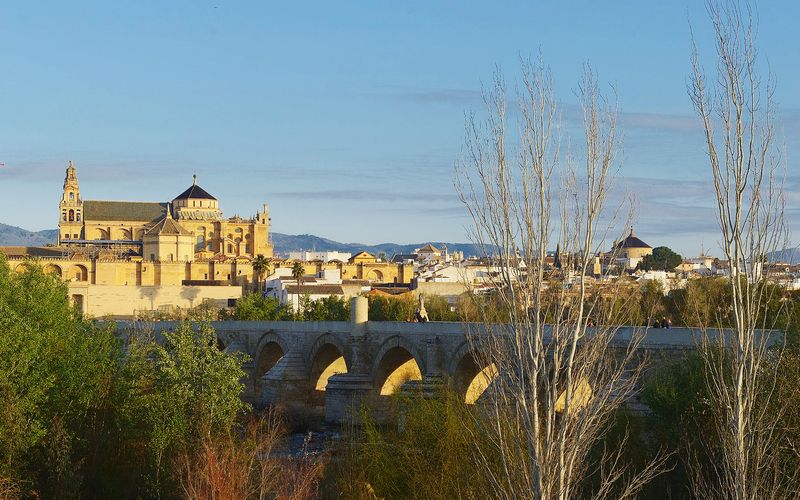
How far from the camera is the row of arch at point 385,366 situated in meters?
33.4

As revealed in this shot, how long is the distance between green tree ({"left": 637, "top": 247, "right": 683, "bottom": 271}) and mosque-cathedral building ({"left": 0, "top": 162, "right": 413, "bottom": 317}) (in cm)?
2251

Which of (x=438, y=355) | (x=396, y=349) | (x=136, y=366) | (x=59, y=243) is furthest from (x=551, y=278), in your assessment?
(x=59, y=243)

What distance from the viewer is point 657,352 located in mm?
25297

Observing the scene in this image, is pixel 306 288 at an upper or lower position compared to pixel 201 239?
lower

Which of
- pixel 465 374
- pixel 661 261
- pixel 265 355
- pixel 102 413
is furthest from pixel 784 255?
pixel 661 261

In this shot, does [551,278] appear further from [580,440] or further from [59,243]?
[59,243]

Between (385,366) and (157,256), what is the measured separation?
65446mm

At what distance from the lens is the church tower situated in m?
113

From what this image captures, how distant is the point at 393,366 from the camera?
38844 millimetres

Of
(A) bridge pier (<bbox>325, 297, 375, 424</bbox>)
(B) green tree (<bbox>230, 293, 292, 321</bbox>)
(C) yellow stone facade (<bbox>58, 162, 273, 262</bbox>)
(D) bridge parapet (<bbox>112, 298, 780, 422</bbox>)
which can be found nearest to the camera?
(D) bridge parapet (<bbox>112, 298, 780, 422</bbox>)

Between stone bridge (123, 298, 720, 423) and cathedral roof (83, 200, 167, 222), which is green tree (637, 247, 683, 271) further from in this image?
stone bridge (123, 298, 720, 423)

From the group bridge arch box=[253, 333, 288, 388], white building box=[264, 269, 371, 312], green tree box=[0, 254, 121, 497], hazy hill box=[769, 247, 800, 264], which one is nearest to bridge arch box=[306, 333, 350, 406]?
bridge arch box=[253, 333, 288, 388]

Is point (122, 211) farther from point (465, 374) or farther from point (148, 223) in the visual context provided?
point (465, 374)

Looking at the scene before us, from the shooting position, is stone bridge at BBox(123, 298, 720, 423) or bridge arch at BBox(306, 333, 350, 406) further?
bridge arch at BBox(306, 333, 350, 406)
